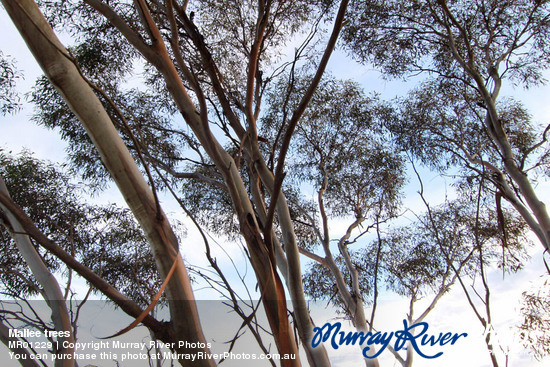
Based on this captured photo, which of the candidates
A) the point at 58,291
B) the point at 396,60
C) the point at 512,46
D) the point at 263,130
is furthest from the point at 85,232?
the point at 512,46

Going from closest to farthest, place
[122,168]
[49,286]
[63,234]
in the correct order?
1. [122,168]
2. [49,286]
3. [63,234]

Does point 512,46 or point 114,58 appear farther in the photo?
point 512,46

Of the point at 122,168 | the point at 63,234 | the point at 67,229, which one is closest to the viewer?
the point at 122,168

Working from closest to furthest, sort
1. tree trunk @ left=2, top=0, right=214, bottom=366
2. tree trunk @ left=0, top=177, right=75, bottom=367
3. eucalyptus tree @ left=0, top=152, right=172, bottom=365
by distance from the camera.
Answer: tree trunk @ left=2, top=0, right=214, bottom=366 < tree trunk @ left=0, top=177, right=75, bottom=367 < eucalyptus tree @ left=0, top=152, right=172, bottom=365

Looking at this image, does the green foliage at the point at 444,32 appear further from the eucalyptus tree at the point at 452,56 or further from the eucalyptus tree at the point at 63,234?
the eucalyptus tree at the point at 63,234

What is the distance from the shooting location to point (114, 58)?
4.26m

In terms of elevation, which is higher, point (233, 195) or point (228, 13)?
point (228, 13)

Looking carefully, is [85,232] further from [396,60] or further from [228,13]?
[396,60]

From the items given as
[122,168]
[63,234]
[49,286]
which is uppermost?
[63,234]

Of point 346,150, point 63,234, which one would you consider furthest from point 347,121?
point 63,234

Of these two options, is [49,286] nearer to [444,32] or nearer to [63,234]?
[63,234]

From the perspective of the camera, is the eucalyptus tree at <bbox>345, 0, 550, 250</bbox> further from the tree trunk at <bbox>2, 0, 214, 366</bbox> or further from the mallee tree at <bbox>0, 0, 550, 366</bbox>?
the tree trunk at <bbox>2, 0, 214, 366</bbox>

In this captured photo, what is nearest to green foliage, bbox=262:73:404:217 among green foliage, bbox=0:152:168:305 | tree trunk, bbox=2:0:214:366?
green foliage, bbox=0:152:168:305

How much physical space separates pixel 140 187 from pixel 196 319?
7.7 inches
